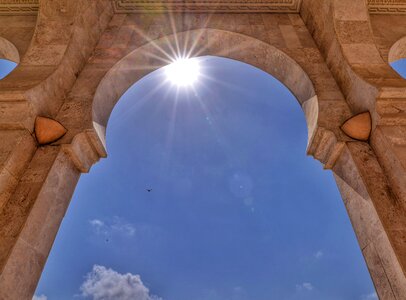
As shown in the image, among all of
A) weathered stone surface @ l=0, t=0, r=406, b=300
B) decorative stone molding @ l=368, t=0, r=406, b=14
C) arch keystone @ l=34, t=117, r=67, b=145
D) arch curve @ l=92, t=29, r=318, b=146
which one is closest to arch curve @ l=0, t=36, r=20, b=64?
weathered stone surface @ l=0, t=0, r=406, b=300

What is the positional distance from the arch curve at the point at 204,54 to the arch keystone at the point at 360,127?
0.65 meters

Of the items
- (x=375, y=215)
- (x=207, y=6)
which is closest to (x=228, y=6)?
(x=207, y=6)

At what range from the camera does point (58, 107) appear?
4.53 m

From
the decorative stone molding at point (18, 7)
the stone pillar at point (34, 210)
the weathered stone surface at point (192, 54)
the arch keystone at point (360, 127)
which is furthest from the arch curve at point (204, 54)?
the decorative stone molding at point (18, 7)

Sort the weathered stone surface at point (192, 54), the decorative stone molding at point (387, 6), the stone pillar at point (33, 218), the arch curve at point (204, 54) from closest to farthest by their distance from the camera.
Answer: the stone pillar at point (33, 218) < the weathered stone surface at point (192, 54) < the arch curve at point (204, 54) < the decorative stone molding at point (387, 6)

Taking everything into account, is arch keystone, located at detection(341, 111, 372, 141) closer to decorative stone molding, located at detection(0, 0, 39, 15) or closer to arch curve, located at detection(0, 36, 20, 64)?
arch curve, located at detection(0, 36, 20, 64)

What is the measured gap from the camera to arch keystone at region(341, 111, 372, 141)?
13.3 feet

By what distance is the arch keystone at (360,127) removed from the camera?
404cm

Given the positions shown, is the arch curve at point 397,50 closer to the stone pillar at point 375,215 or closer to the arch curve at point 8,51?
the stone pillar at point 375,215

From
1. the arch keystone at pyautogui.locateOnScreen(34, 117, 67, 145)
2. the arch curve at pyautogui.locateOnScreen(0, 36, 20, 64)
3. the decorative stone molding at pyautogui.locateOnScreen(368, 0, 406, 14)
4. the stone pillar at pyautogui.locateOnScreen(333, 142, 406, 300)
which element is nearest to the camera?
the stone pillar at pyautogui.locateOnScreen(333, 142, 406, 300)

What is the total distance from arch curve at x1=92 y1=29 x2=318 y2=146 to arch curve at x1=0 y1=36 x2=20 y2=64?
2318mm

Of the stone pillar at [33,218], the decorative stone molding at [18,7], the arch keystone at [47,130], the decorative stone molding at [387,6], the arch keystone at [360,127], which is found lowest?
the stone pillar at [33,218]

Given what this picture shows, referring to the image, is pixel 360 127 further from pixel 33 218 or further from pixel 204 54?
pixel 33 218

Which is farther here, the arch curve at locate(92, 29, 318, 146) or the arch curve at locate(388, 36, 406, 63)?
the arch curve at locate(388, 36, 406, 63)
